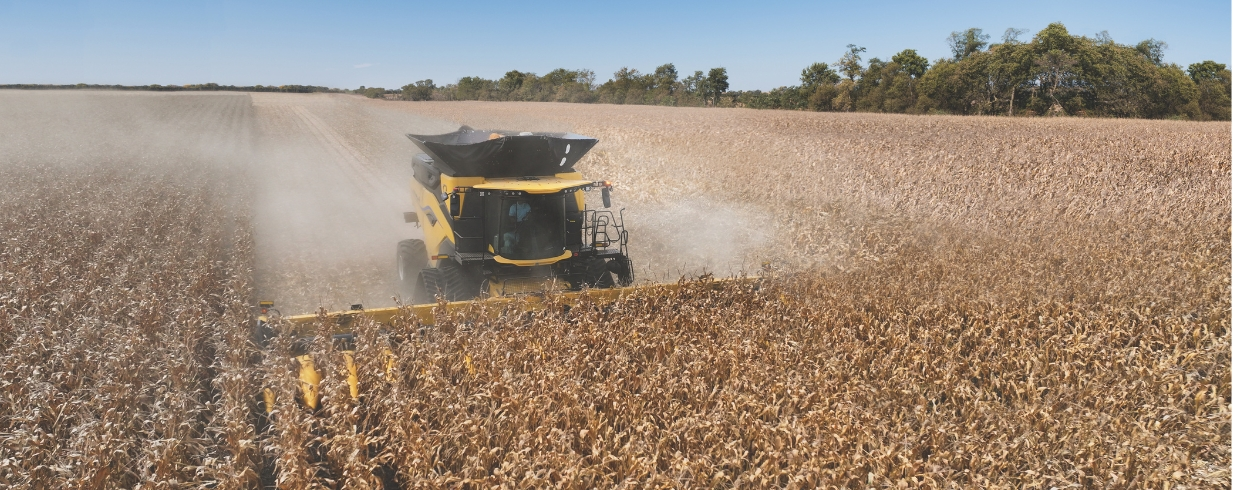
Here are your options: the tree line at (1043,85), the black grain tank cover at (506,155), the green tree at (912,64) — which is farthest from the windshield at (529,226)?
the green tree at (912,64)

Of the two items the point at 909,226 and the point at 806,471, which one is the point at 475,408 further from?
the point at 909,226

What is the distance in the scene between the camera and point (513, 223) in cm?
649

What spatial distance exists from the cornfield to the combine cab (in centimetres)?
99

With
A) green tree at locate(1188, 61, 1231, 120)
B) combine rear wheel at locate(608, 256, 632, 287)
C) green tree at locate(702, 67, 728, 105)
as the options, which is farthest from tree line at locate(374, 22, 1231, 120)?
combine rear wheel at locate(608, 256, 632, 287)

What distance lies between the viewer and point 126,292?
6.67 metres

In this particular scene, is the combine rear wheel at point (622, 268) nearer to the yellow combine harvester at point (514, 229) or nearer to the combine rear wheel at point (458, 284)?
the yellow combine harvester at point (514, 229)

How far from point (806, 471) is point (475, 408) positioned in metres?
2.06

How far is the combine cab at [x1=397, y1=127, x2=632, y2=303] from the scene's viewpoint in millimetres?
6512

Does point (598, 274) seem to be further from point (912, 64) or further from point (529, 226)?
point (912, 64)

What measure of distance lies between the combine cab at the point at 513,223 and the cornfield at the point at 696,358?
991 millimetres

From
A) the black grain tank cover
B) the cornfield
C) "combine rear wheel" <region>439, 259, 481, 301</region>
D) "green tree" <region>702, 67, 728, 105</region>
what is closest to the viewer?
the cornfield

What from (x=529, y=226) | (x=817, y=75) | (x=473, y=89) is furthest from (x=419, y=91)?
(x=529, y=226)

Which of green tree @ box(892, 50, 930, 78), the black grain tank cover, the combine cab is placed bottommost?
the combine cab

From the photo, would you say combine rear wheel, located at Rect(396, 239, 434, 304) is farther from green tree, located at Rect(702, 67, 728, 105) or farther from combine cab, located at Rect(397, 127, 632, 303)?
green tree, located at Rect(702, 67, 728, 105)
